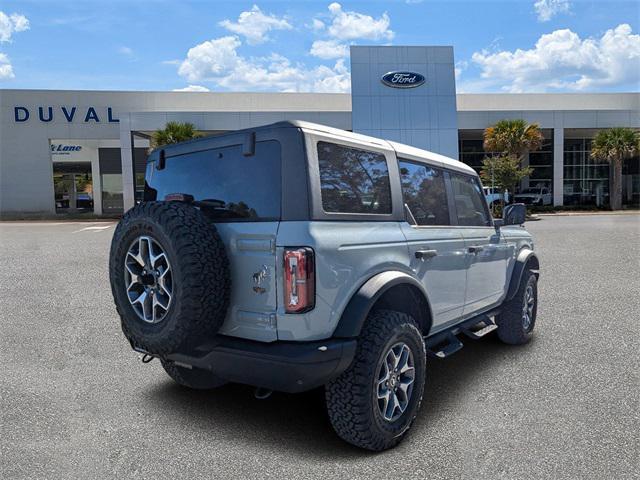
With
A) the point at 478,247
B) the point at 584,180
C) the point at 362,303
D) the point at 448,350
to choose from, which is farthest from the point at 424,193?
the point at 584,180

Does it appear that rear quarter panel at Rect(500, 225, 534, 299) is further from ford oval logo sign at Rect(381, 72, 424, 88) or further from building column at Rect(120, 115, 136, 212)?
building column at Rect(120, 115, 136, 212)

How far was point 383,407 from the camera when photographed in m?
3.09

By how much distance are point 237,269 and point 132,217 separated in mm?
720

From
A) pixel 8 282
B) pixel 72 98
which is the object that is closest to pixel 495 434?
pixel 8 282

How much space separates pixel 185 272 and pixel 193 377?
1.52 metres

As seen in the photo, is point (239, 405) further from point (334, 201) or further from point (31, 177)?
point (31, 177)

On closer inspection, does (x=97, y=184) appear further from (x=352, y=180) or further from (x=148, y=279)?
(x=352, y=180)

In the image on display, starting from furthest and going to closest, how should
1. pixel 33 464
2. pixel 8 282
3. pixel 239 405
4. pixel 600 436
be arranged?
1. pixel 8 282
2. pixel 239 405
3. pixel 600 436
4. pixel 33 464

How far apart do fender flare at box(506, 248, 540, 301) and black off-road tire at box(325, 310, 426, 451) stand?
2.45 meters

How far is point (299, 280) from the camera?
2721mm

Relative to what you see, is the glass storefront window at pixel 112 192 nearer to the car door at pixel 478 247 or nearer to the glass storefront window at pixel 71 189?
the glass storefront window at pixel 71 189

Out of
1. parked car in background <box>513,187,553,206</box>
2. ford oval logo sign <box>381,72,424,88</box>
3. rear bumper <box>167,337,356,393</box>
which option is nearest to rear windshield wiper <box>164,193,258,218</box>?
rear bumper <box>167,337,356,393</box>

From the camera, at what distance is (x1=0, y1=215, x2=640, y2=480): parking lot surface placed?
2.88 m

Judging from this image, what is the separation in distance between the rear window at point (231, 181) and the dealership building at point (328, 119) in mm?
28737
